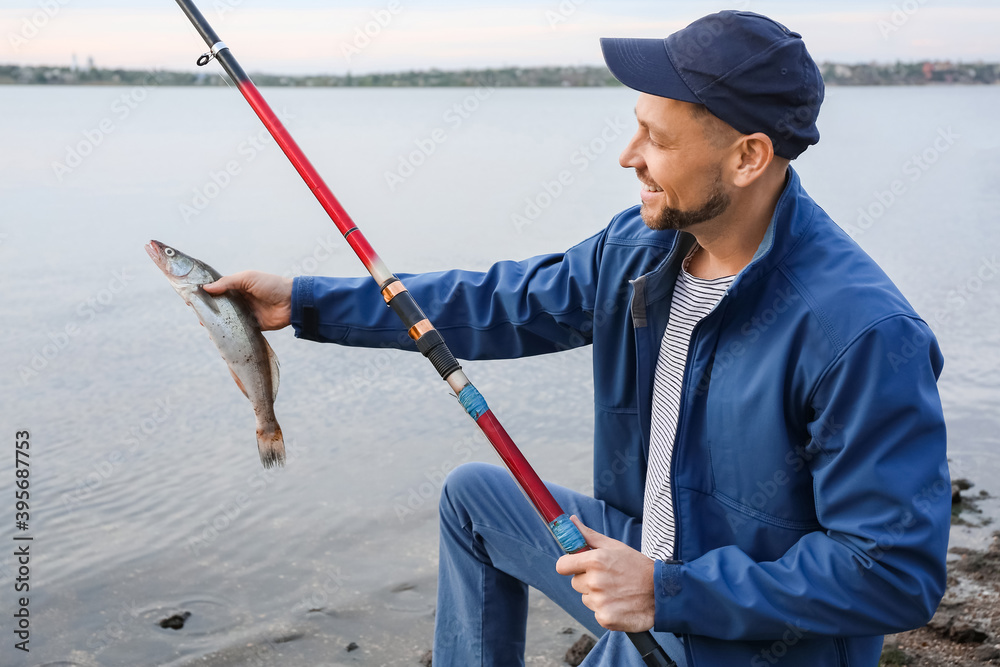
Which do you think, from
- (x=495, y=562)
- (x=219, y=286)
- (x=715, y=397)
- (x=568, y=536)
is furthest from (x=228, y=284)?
(x=715, y=397)

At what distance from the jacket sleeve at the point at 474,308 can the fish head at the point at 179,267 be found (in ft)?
0.76

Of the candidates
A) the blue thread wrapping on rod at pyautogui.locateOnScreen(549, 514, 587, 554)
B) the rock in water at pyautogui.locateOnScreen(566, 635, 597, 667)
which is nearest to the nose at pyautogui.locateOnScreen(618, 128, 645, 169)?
the blue thread wrapping on rod at pyautogui.locateOnScreen(549, 514, 587, 554)

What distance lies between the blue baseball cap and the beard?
5.4 inches

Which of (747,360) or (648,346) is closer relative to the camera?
(747,360)

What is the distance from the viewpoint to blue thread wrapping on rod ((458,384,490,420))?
1.97 metres

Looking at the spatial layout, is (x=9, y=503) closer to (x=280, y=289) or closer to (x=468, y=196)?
(x=280, y=289)

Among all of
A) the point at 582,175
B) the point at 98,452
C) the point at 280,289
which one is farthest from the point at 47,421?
the point at 582,175

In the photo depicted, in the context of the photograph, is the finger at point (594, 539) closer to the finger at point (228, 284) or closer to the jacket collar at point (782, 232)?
the jacket collar at point (782, 232)

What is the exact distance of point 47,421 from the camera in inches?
190

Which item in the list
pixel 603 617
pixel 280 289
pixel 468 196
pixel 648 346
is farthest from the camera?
pixel 468 196

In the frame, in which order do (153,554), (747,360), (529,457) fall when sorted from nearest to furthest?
(747,360)
(153,554)
(529,457)

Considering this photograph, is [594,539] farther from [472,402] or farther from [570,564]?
[472,402]

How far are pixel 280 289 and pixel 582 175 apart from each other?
36.9 feet

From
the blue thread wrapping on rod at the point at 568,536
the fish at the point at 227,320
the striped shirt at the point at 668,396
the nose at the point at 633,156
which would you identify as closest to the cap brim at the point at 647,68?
the nose at the point at 633,156
